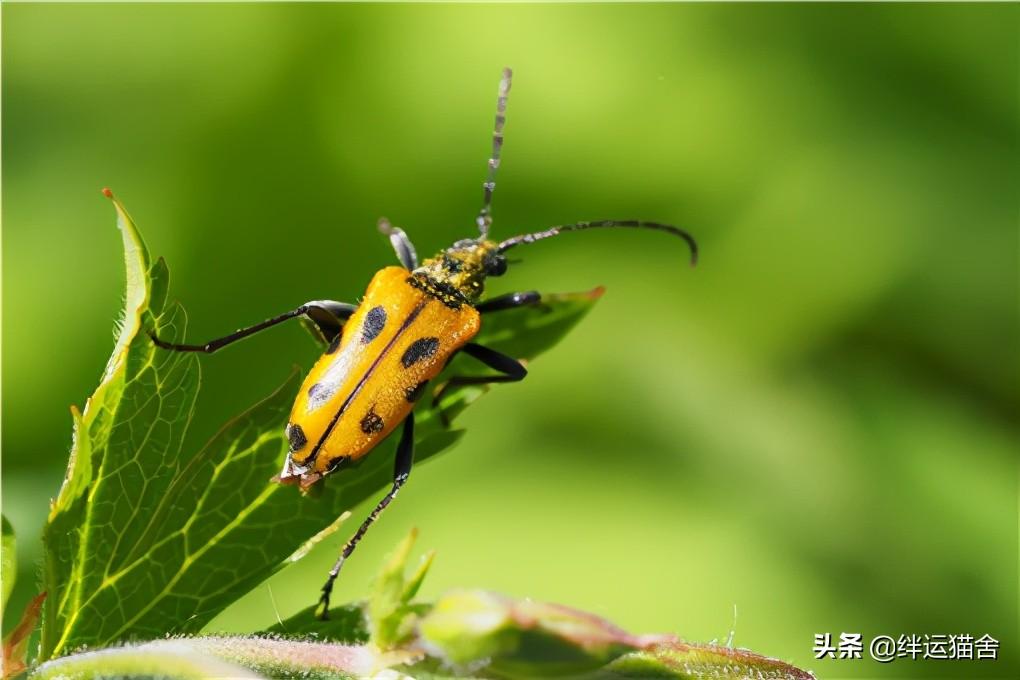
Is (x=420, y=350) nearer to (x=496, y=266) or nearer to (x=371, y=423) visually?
(x=371, y=423)

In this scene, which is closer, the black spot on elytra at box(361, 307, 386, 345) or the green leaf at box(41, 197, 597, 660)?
the green leaf at box(41, 197, 597, 660)

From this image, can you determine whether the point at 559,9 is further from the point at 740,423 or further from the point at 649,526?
the point at 649,526

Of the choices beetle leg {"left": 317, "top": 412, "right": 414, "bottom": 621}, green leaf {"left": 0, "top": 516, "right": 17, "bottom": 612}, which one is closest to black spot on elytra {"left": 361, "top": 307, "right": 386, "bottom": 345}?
beetle leg {"left": 317, "top": 412, "right": 414, "bottom": 621}

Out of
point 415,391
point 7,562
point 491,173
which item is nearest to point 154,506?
point 7,562

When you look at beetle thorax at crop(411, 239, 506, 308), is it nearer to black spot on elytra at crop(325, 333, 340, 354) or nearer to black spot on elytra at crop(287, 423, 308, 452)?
black spot on elytra at crop(325, 333, 340, 354)

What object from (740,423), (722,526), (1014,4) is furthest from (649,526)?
(1014,4)

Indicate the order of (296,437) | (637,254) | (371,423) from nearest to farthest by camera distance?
1. (296,437)
2. (371,423)
3. (637,254)
